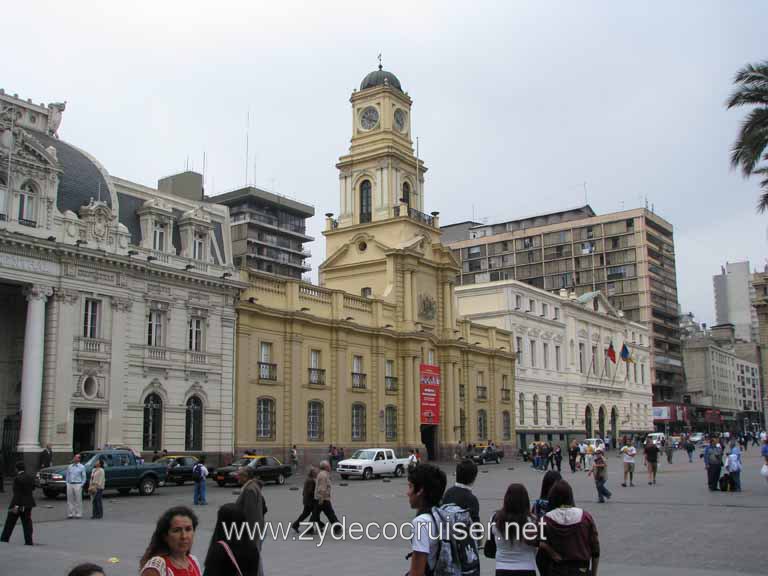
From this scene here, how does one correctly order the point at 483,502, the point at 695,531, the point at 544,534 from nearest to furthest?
the point at 544,534 → the point at 695,531 → the point at 483,502

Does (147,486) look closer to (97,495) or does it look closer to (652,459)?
(97,495)

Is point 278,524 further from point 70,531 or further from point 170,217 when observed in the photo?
point 170,217

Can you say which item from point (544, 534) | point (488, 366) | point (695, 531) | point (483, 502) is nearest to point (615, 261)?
point (488, 366)

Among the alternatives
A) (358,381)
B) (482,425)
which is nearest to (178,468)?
(358,381)

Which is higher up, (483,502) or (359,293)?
(359,293)

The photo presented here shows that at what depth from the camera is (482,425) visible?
60219 millimetres

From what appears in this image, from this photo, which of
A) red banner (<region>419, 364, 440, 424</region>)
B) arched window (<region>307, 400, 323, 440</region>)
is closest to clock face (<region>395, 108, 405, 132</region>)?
red banner (<region>419, 364, 440, 424</region>)

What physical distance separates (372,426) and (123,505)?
25331 mm

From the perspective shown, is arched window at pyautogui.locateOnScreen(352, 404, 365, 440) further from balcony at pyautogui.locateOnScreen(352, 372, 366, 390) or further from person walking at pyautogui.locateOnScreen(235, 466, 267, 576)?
person walking at pyautogui.locateOnScreen(235, 466, 267, 576)

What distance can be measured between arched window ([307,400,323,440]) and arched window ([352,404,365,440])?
2.93 meters

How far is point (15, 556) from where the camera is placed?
1490 centimetres

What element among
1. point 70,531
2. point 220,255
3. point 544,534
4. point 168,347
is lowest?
point 70,531

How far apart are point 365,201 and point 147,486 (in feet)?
106

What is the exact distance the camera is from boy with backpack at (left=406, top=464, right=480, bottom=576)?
273 inches
